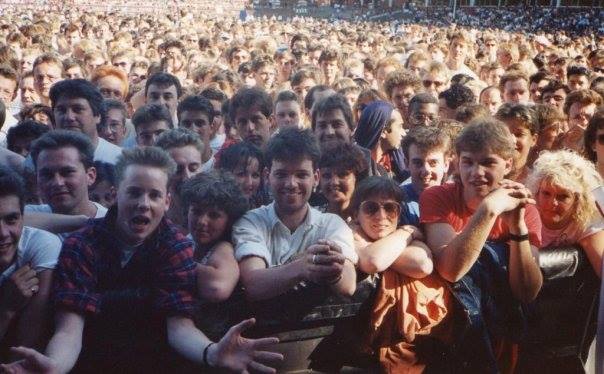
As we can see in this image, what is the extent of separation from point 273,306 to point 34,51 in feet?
24.4

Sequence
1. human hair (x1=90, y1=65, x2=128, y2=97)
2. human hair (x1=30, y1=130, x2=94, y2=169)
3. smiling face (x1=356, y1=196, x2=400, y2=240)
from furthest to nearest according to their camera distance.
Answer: human hair (x1=90, y1=65, x2=128, y2=97) → human hair (x1=30, y1=130, x2=94, y2=169) → smiling face (x1=356, y1=196, x2=400, y2=240)

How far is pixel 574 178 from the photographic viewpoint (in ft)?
11.6

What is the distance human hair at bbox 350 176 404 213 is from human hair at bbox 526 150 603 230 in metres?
0.73

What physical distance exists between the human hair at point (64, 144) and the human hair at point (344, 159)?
1309mm

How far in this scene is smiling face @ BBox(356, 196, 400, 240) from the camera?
338 centimetres

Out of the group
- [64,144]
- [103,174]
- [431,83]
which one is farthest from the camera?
[431,83]

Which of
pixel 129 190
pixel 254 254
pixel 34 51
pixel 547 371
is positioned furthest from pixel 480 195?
pixel 34 51

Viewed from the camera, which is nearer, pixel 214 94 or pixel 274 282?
pixel 274 282

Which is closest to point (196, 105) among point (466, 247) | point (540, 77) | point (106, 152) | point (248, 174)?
point (106, 152)

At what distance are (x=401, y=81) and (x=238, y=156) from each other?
128 inches

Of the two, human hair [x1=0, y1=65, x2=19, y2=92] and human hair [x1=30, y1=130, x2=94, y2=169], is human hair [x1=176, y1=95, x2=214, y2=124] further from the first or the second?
human hair [x1=0, y1=65, x2=19, y2=92]

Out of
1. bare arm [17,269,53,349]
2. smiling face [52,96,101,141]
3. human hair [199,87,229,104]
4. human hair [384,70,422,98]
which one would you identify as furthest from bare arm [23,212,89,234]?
human hair [384,70,422,98]

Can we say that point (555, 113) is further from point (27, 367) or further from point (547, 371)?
point (27, 367)

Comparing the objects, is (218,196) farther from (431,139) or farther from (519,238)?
(431,139)
